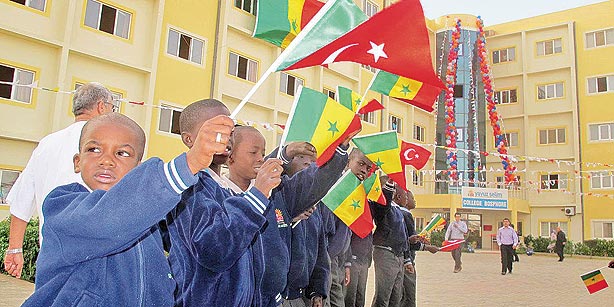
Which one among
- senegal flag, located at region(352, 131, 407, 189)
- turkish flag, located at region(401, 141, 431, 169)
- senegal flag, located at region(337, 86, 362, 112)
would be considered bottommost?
senegal flag, located at region(352, 131, 407, 189)

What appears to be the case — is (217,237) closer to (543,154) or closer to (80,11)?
(80,11)

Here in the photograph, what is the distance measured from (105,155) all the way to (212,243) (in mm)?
548

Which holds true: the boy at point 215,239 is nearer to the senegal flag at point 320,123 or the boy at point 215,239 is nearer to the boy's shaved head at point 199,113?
the boy's shaved head at point 199,113

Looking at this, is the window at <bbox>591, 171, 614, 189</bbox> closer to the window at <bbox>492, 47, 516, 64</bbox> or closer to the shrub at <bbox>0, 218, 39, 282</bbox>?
the window at <bbox>492, 47, 516, 64</bbox>

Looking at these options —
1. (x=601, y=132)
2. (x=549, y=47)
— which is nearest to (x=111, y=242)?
(x=601, y=132)

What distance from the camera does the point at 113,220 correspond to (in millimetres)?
1461

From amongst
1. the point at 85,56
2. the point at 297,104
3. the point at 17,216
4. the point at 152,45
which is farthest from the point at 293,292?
the point at 152,45

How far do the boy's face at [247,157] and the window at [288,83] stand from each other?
1786 cm

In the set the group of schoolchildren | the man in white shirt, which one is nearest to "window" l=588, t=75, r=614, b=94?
the group of schoolchildren

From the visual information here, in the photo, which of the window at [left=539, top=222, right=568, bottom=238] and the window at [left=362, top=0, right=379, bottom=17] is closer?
the window at [left=362, top=0, right=379, bottom=17]

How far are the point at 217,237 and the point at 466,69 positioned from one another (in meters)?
34.3

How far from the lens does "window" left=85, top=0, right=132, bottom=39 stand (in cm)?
1519

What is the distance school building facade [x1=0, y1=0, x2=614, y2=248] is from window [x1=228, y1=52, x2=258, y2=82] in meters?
0.05

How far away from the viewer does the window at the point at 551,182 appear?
2994 cm
